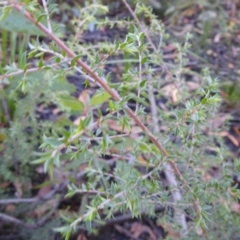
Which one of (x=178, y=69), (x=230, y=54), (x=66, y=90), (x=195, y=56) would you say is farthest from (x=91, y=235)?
(x=230, y=54)

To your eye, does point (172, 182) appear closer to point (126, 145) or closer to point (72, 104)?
point (126, 145)

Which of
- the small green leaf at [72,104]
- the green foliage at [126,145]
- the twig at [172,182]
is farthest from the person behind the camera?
the small green leaf at [72,104]

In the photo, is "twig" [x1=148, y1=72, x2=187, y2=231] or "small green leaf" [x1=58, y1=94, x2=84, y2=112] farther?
"small green leaf" [x1=58, y1=94, x2=84, y2=112]

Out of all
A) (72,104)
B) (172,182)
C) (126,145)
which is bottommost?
(172,182)

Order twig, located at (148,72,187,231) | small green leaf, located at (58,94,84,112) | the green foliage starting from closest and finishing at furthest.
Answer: the green foliage → twig, located at (148,72,187,231) → small green leaf, located at (58,94,84,112)

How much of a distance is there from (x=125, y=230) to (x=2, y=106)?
0.65 m

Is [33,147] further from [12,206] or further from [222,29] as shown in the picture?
[222,29]

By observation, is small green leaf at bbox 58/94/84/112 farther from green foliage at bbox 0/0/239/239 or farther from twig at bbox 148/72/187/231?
twig at bbox 148/72/187/231

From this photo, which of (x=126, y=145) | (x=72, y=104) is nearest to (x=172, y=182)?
(x=126, y=145)

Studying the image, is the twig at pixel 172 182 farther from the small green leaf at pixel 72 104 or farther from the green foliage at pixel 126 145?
the small green leaf at pixel 72 104

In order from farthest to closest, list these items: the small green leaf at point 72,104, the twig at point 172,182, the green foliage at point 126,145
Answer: the small green leaf at point 72,104 < the twig at point 172,182 < the green foliage at point 126,145

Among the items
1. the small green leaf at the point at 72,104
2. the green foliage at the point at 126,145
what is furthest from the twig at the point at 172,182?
the small green leaf at the point at 72,104

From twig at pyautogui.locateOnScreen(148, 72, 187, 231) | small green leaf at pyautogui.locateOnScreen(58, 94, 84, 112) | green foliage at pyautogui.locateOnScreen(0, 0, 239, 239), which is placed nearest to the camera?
green foliage at pyautogui.locateOnScreen(0, 0, 239, 239)

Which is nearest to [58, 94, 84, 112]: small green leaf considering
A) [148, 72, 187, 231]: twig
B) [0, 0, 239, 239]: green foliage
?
[0, 0, 239, 239]: green foliage
